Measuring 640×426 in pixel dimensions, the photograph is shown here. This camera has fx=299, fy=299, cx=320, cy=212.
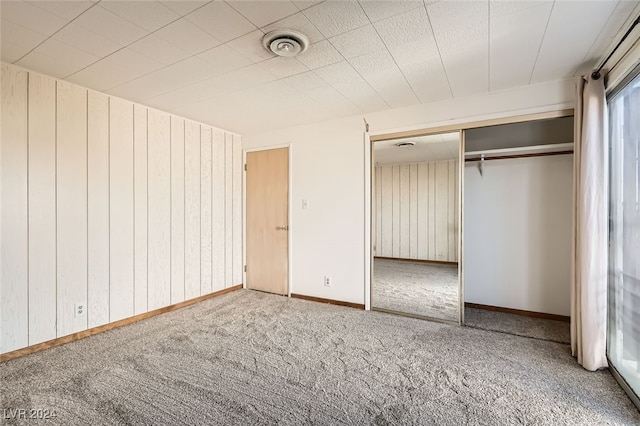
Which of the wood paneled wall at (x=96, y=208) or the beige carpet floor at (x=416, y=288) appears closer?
the wood paneled wall at (x=96, y=208)

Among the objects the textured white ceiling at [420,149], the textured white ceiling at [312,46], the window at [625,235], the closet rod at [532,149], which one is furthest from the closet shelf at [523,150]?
the window at [625,235]

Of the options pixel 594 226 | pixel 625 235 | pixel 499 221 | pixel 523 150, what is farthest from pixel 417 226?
pixel 625 235

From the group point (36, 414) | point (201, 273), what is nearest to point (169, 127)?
point (201, 273)

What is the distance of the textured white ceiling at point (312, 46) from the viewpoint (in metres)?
1.71

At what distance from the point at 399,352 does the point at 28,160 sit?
345cm

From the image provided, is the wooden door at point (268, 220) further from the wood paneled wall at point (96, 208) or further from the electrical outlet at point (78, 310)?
the electrical outlet at point (78, 310)

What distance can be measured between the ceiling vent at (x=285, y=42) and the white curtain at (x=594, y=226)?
84.5 inches

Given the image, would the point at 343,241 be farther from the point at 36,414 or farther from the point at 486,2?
the point at 36,414

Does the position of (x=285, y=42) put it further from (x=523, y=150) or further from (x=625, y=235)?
(x=523, y=150)

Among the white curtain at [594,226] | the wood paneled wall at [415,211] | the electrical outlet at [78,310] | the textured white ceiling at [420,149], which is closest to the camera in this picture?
the white curtain at [594,226]

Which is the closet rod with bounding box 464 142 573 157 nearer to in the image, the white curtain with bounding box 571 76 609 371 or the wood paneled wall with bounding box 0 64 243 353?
the white curtain with bounding box 571 76 609 371

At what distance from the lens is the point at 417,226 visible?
407 cm

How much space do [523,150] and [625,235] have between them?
1534 mm

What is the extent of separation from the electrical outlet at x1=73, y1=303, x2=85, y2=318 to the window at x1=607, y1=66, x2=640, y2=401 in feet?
13.9
